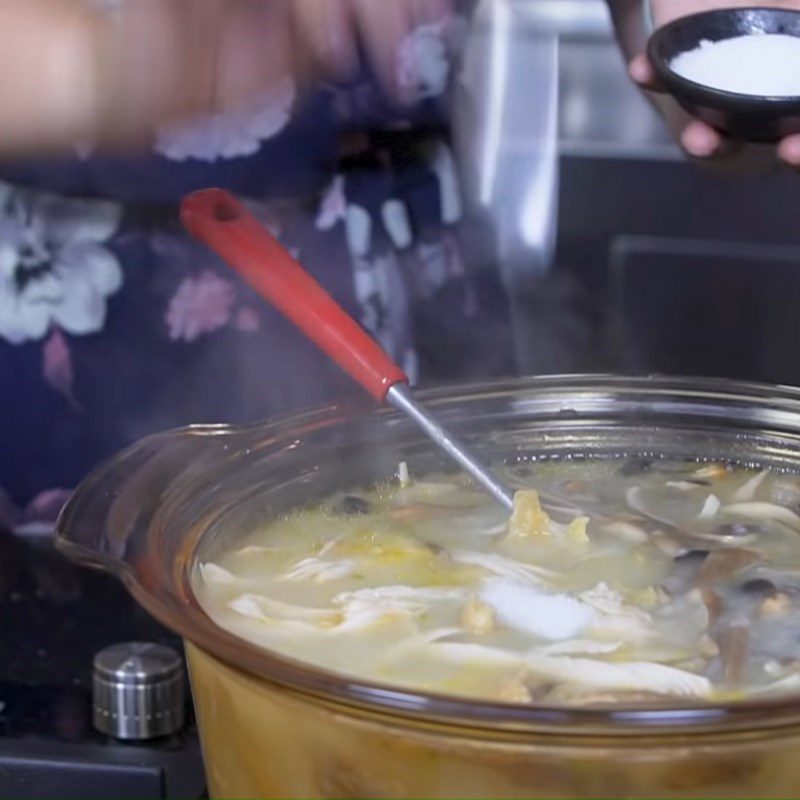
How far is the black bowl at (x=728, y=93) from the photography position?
4.48 ft

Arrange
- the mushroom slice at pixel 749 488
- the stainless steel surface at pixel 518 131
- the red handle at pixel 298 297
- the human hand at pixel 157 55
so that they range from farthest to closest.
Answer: the stainless steel surface at pixel 518 131 < the human hand at pixel 157 55 < the mushroom slice at pixel 749 488 < the red handle at pixel 298 297

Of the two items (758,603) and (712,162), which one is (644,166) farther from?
(758,603)

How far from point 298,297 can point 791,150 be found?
0.54m

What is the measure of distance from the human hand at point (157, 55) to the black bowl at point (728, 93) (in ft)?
0.88

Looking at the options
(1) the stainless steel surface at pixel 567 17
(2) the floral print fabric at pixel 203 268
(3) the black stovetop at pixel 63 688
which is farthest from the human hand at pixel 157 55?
(1) the stainless steel surface at pixel 567 17

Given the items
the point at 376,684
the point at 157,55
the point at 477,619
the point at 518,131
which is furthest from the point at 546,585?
the point at 518,131

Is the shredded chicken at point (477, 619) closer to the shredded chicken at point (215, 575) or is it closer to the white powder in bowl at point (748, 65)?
the shredded chicken at point (215, 575)

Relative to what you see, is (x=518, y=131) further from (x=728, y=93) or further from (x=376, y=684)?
(x=376, y=684)

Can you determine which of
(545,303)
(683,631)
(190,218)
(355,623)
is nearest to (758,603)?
(683,631)

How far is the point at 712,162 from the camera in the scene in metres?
1.54

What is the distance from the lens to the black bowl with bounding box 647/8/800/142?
4.48ft

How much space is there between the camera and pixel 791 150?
139 centimetres

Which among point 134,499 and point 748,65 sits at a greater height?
point 748,65

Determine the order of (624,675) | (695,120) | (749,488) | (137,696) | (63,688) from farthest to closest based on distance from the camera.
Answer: (695,120), (749,488), (63,688), (137,696), (624,675)
